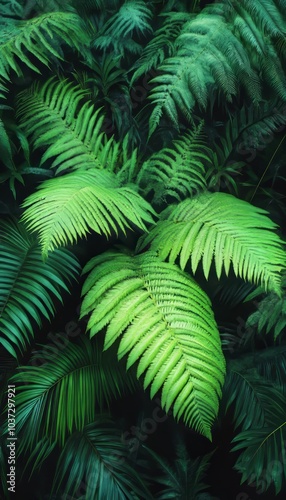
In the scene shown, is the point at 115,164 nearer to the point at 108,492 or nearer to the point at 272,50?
the point at 272,50

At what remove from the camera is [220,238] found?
1.32m

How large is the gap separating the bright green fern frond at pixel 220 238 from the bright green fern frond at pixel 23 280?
268 mm

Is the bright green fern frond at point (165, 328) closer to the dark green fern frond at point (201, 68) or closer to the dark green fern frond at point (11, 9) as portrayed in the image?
the dark green fern frond at point (201, 68)

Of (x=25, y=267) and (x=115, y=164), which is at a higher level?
(x=115, y=164)

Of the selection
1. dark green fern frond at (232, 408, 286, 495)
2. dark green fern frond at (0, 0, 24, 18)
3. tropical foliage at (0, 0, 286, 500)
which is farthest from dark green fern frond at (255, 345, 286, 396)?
dark green fern frond at (0, 0, 24, 18)

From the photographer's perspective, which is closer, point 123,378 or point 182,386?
point 182,386

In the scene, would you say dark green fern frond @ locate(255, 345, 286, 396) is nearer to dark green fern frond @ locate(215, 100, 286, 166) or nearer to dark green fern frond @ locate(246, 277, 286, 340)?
dark green fern frond @ locate(246, 277, 286, 340)

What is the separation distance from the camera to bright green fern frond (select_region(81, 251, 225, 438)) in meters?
1.16

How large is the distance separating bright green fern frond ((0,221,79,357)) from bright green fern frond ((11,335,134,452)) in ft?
0.30

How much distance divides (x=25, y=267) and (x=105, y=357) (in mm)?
353

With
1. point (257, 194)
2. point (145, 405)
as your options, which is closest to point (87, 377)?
point (145, 405)


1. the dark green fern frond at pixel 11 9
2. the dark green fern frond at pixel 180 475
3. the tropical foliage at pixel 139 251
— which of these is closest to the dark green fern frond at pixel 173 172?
the tropical foliage at pixel 139 251

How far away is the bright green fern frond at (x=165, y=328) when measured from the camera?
45.7 inches

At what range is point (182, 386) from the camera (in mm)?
1164
